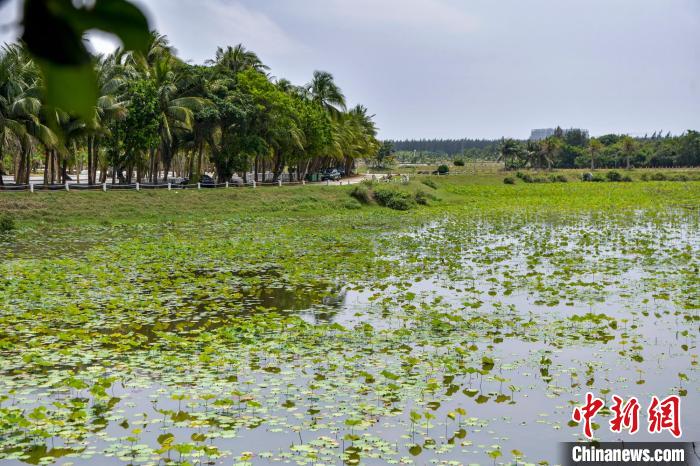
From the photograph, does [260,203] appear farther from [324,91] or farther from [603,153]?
[603,153]

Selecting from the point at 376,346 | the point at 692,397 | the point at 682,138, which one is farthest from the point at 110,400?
the point at 682,138

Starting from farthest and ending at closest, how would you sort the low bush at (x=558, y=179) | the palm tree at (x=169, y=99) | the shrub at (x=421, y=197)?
the low bush at (x=558, y=179)
the shrub at (x=421, y=197)
the palm tree at (x=169, y=99)

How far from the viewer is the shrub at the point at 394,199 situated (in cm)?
4150

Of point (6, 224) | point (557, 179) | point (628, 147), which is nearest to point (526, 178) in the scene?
point (557, 179)

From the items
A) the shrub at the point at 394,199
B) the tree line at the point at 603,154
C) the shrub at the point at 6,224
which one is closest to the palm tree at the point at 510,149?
the tree line at the point at 603,154

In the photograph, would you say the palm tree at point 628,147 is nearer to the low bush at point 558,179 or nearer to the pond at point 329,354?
the low bush at point 558,179

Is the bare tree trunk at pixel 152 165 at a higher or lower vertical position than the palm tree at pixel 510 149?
lower

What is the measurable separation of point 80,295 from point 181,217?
62.8ft

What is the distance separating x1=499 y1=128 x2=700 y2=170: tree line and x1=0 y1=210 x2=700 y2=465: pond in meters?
84.8

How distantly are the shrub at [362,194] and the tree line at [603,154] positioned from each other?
6321 cm

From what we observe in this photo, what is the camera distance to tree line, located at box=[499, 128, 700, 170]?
102312 millimetres

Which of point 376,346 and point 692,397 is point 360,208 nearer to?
point 376,346

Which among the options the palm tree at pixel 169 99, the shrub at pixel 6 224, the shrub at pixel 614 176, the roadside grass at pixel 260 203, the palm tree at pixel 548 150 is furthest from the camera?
the palm tree at pixel 548 150

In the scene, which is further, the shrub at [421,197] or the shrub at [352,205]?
the shrub at [421,197]
